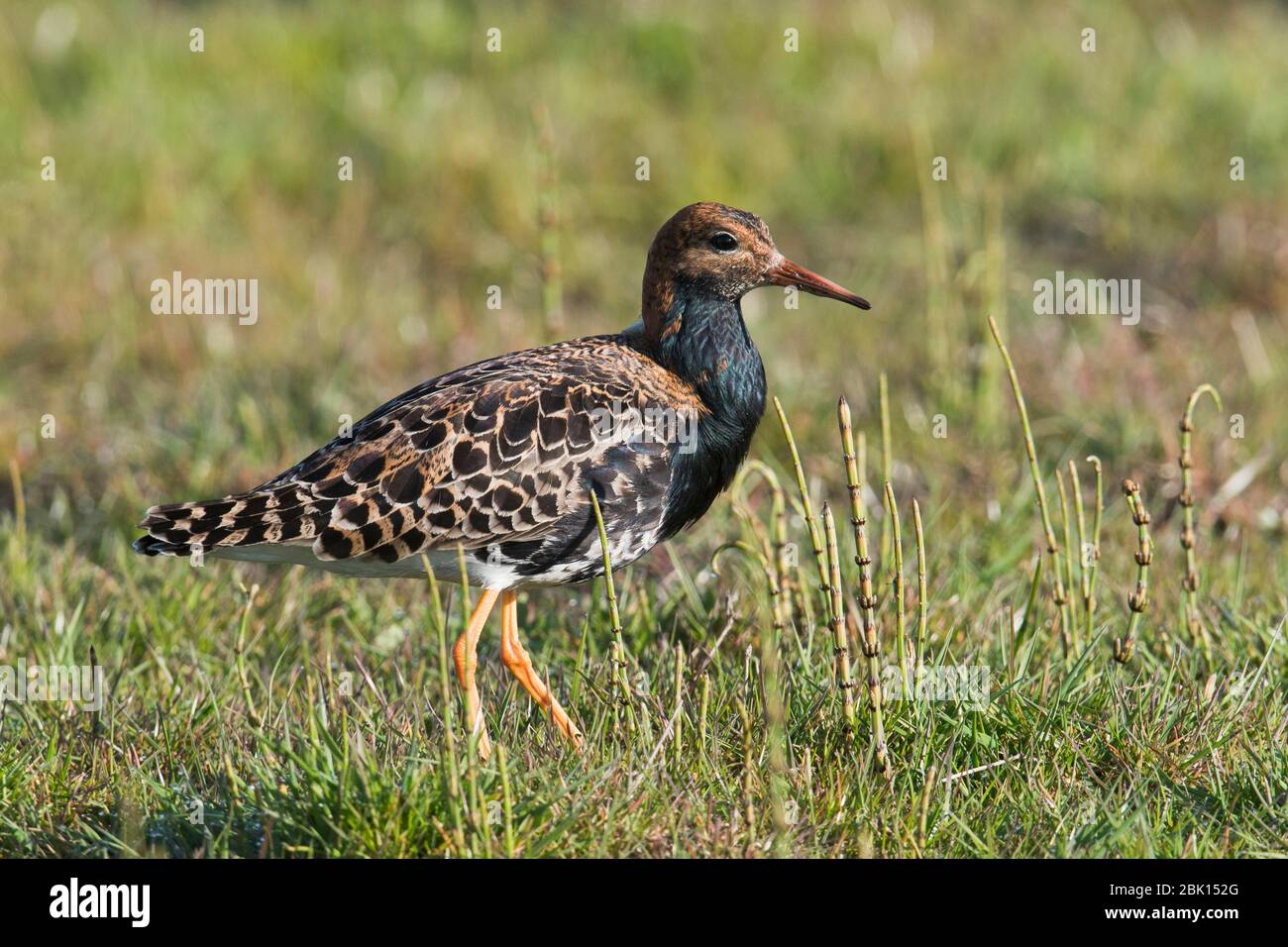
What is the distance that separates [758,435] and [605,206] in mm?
3586

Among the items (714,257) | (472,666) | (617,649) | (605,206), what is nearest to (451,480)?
(472,666)

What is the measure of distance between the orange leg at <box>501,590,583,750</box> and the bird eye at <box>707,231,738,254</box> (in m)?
1.33

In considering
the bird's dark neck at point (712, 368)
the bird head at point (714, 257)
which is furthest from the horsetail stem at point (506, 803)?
the bird head at point (714, 257)

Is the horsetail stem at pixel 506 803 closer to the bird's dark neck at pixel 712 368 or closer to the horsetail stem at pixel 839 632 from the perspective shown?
the horsetail stem at pixel 839 632

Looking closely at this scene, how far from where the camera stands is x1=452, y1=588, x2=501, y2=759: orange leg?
444 cm

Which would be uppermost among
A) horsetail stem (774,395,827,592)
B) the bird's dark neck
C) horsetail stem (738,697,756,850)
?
the bird's dark neck

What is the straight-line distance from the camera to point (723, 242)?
16.9ft

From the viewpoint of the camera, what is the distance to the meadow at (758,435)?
4148 mm

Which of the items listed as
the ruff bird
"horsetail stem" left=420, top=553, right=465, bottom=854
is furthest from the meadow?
the ruff bird

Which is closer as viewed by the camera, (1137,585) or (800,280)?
(1137,585)

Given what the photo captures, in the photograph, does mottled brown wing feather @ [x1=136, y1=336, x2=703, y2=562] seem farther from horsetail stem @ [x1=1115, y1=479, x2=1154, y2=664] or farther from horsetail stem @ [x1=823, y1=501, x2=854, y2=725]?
horsetail stem @ [x1=1115, y1=479, x2=1154, y2=664]

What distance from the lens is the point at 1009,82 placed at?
37.6 feet

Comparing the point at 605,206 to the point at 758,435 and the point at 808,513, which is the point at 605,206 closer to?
the point at 758,435

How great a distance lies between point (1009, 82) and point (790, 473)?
564cm
